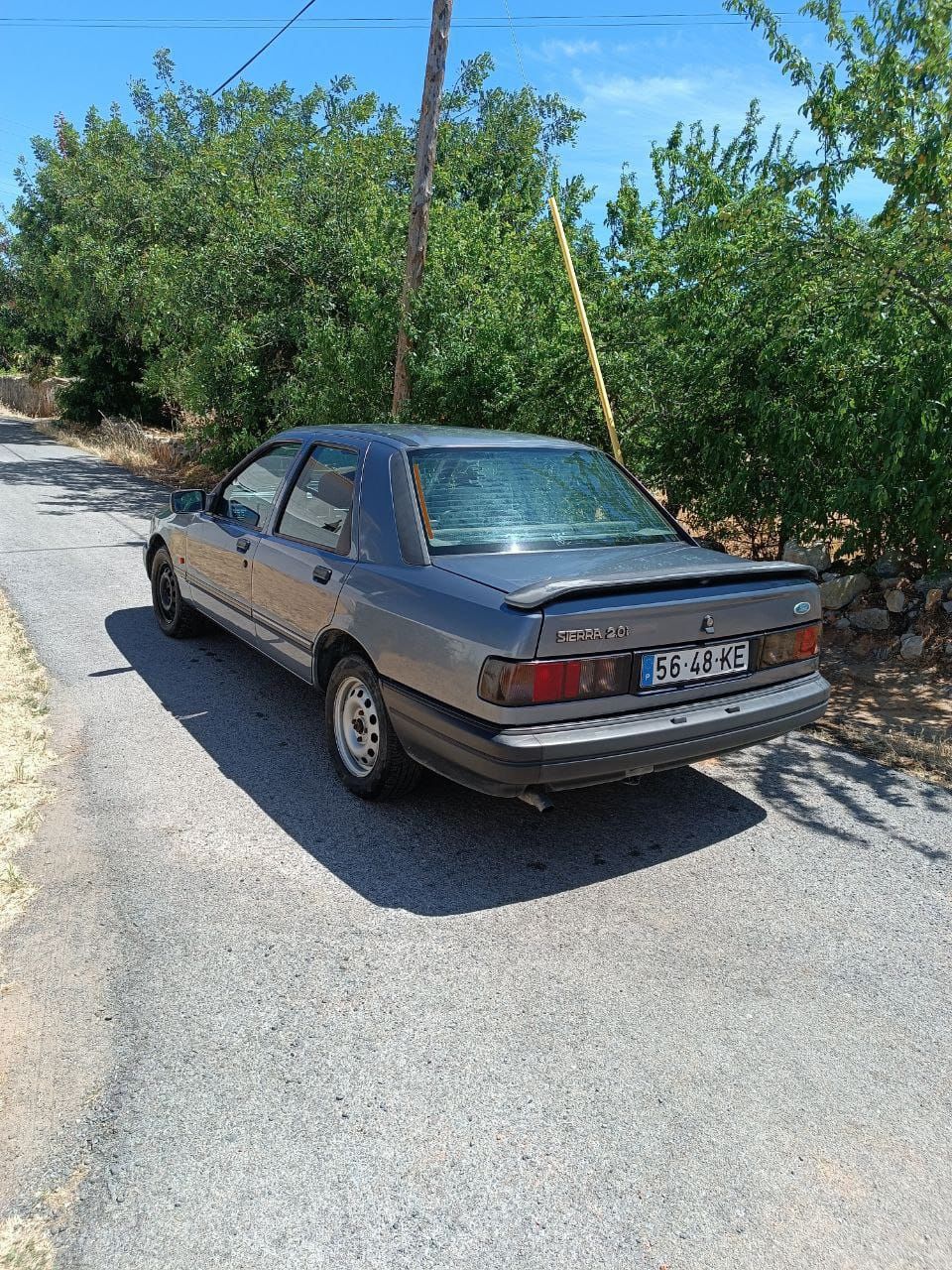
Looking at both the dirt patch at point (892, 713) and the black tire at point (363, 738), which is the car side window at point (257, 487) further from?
the dirt patch at point (892, 713)

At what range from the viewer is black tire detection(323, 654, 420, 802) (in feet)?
13.6

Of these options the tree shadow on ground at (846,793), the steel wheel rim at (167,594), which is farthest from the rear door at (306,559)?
the tree shadow on ground at (846,793)

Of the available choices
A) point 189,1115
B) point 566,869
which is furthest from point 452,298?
point 189,1115

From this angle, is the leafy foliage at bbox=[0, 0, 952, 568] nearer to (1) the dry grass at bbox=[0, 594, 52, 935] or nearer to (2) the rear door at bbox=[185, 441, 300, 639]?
(2) the rear door at bbox=[185, 441, 300, 639]

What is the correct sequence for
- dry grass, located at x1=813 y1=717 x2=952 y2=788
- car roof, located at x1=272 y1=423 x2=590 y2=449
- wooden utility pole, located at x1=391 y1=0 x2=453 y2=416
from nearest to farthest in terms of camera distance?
car roof, located at x1=272 y1=423 x2=590 y2=449
dry grass, located at x1=813 y1=717 x2=952 y2=788
wooden utility pole, located at x1=391 y1=0 x2=453 y2=416

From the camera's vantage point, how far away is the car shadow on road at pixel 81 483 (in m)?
14.1

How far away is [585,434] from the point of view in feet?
29.8

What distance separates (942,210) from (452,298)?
5470 mm

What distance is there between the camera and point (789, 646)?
13.7 ft

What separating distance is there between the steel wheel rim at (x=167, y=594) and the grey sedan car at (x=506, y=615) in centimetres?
155

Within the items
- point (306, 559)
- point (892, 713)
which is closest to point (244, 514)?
point (306, 559)

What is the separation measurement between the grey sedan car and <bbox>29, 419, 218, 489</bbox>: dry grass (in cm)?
1213

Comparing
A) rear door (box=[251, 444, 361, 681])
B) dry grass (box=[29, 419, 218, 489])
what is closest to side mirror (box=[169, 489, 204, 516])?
rear door (box=[251, 444, 361, 681])

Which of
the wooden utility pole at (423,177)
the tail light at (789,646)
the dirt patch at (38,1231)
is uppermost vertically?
the wooden utility pole at (423,177)
